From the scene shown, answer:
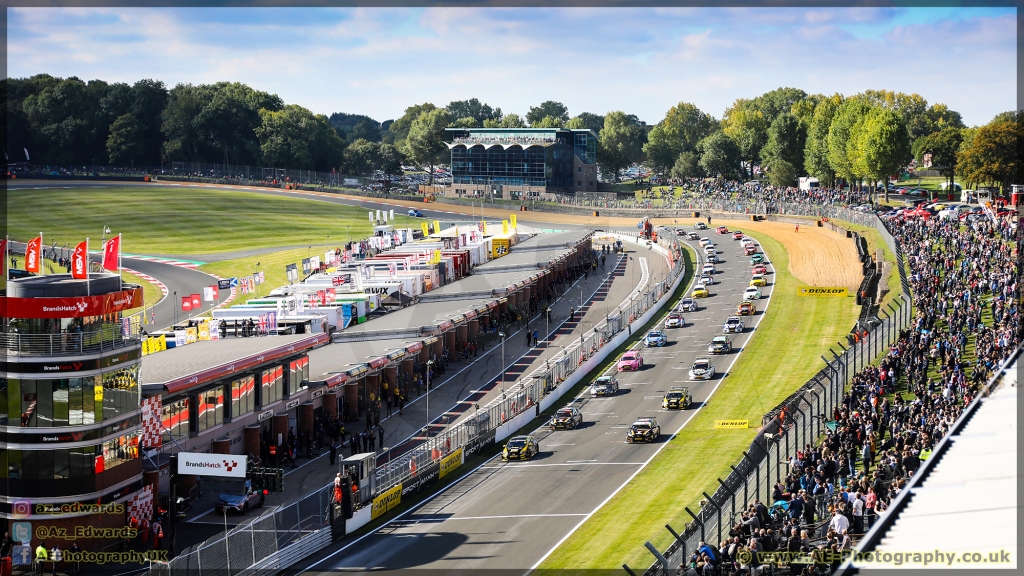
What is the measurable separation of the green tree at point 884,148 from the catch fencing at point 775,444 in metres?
63.1

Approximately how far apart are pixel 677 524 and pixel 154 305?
61876 millimetres

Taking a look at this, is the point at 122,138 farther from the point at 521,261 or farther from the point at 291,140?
the point at 521,261

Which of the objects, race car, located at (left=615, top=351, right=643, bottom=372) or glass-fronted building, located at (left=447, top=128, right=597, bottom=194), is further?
glass-fronted building, located at (left=447, top=128, right=597, bottom=194)

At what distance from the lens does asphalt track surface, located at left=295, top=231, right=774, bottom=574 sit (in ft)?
124

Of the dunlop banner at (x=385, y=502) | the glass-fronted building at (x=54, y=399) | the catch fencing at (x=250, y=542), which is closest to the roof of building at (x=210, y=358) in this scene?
the glass-fronted building at (x=54, y=399)

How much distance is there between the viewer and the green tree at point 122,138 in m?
170

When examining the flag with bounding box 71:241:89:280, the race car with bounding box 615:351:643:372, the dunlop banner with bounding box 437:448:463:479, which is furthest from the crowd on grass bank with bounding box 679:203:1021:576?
the flag with bounding box 71:241:89:280

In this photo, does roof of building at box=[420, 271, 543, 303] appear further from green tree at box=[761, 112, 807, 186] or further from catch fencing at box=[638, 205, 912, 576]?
green tree at box=[761, 112, 807, 186]

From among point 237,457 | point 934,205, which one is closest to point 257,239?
point 934,205

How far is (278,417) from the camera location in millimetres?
50156

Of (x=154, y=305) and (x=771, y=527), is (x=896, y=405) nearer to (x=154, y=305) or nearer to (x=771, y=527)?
(x=771, y=527)

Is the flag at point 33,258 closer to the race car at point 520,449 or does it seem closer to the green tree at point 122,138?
the race car at point 520,449

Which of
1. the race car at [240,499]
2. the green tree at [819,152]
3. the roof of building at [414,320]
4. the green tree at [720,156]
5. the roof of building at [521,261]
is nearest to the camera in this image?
the race car at [240,499]

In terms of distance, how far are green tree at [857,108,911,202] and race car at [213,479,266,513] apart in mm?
99435
